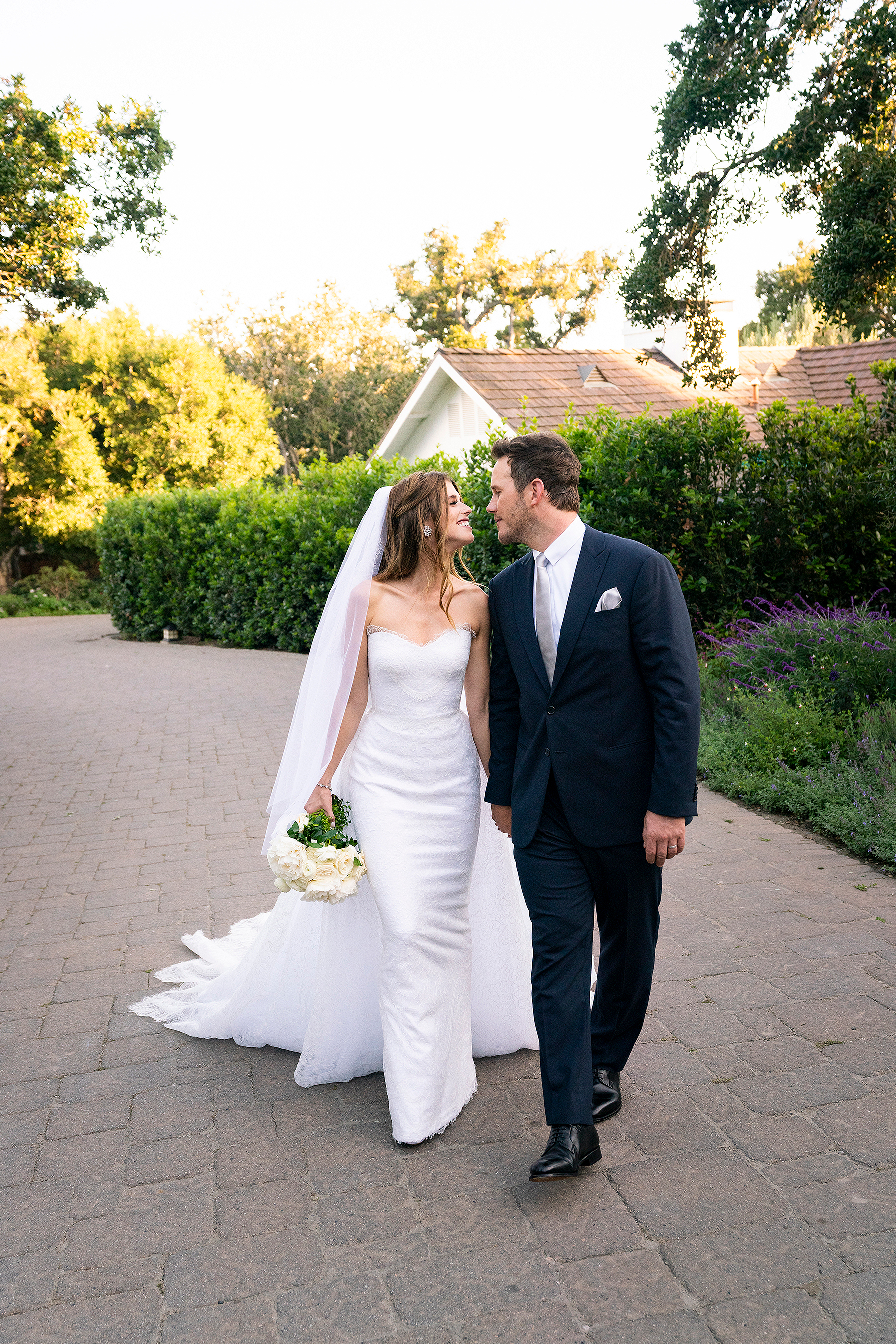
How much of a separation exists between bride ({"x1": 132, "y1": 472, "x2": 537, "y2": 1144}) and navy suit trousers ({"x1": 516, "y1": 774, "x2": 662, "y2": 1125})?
1.34ft

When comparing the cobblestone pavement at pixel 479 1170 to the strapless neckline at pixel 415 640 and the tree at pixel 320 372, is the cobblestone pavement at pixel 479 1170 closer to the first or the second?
the strapless neckline at pixel 415 640

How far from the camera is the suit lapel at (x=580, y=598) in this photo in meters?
3.15

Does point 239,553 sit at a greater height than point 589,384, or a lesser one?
lesser

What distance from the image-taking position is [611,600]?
3119 millimetres

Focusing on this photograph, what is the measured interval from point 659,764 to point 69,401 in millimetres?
33480

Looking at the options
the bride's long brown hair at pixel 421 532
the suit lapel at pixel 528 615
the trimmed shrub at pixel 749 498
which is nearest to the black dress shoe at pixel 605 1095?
the suit lapel at pixel 528 615

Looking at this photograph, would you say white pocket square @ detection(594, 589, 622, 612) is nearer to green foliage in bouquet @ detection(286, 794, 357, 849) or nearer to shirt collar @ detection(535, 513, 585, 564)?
shirt collar @ detection(535, 513, 585, 564)

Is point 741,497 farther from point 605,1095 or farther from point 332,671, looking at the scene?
point 605,1095

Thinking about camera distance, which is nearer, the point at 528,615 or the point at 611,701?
the point at 611,701

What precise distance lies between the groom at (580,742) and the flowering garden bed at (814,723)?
3239 mm

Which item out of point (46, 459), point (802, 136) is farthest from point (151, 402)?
point (802, 136)

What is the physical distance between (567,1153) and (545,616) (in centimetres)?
160

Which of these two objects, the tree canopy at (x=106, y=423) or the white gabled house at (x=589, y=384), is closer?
the white gabled house at (x=589, y=384)

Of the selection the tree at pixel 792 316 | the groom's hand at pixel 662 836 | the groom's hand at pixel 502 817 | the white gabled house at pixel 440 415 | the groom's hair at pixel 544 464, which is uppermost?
the tree at pixel 792 316
